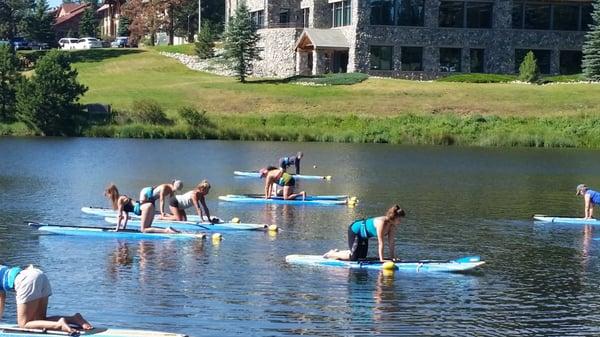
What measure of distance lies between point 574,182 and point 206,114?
3875 centimetres

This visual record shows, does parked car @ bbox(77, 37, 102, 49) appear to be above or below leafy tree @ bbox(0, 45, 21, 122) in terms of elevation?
above

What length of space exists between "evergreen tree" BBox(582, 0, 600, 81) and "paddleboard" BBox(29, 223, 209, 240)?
6993cm

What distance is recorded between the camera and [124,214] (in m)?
31.7

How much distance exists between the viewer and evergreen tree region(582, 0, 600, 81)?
93.5 metres

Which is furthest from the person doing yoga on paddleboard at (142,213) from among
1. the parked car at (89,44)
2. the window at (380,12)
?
the parked car at (89,44)

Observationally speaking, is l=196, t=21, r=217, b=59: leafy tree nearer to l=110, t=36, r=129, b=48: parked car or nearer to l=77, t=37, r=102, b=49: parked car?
l=77, t=37, r=102, b=49: parked car

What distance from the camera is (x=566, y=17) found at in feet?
333

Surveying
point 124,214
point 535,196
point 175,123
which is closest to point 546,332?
point 124,214

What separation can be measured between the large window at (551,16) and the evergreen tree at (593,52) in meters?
5.22

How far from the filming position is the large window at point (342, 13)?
100 m

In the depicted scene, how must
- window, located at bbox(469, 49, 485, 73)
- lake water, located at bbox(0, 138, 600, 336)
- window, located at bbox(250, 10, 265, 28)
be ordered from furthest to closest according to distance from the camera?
window, located at bbox(250, 10, 265, 28) < window, located at bbox(469, 49, 485, 73) < lake water, located at bbox(0, 138, 600, 336)

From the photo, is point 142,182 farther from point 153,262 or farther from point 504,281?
point 504,281

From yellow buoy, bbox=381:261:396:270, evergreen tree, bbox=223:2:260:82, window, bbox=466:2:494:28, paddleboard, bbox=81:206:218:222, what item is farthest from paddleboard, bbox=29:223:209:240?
window, bbox=466:2:494:28

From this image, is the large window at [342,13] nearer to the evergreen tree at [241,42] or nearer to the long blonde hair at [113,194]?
the evergreen tree at [241,42]
